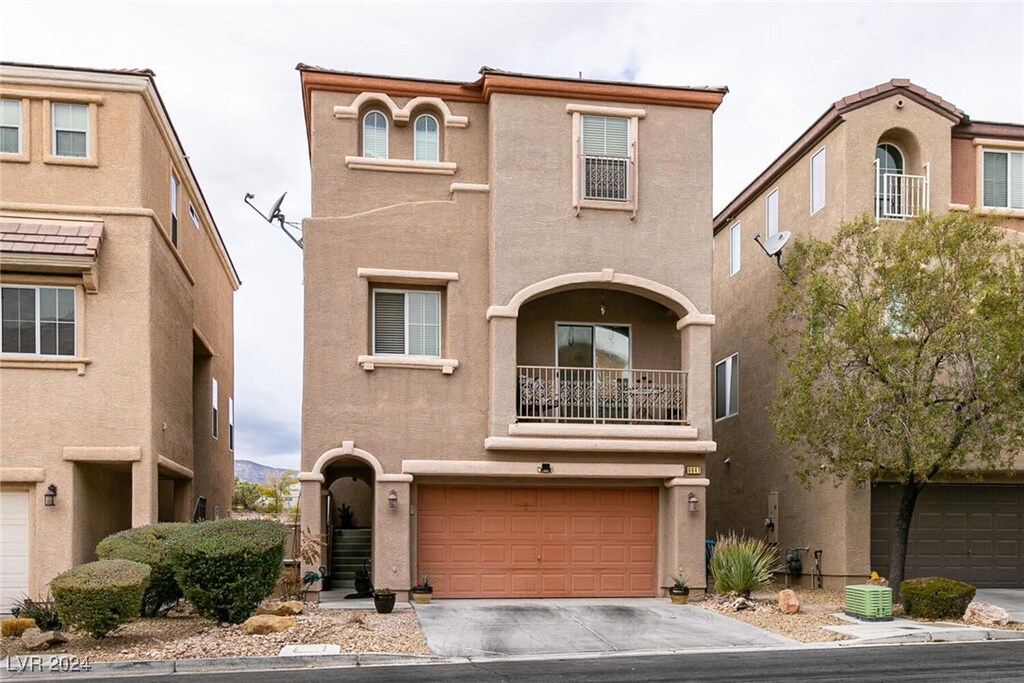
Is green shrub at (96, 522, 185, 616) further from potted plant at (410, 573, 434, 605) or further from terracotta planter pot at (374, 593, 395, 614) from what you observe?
potted plant at (410, 573, 434, 605)

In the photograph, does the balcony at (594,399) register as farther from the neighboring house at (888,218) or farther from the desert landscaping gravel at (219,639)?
the desert landscaping gravel at (219,639)

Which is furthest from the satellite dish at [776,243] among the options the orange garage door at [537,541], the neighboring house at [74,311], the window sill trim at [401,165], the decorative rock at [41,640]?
the decorative rock at [41,640]

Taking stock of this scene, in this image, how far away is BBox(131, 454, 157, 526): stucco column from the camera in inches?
701

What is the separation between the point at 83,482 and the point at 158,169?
6.43 metres

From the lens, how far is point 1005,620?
53.2 ft

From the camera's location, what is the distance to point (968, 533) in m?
21.0

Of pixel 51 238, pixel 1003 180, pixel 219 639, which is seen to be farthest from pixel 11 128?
pixel 1003 180

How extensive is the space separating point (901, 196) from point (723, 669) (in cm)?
1203

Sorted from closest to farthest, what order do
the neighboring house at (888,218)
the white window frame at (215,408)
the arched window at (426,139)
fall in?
the arched window at (426,139)
the neighboring house at (888,218)
the white window frame at (215,408)

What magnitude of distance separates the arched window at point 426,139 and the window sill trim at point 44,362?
7528 mm

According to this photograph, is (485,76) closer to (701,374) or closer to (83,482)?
(701,374)

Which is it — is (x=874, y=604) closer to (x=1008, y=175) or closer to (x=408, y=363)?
(x=408, y=363)

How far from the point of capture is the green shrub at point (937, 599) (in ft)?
54.1

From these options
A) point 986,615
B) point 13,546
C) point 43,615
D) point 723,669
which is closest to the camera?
point 723,669
